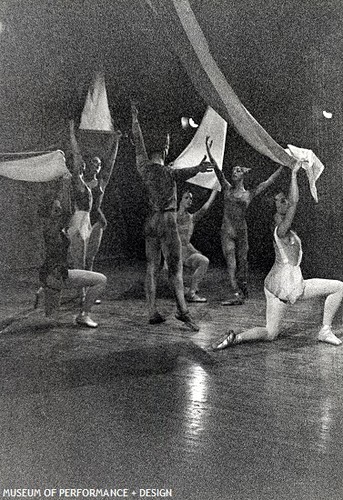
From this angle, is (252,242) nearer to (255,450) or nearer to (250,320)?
(250,320)

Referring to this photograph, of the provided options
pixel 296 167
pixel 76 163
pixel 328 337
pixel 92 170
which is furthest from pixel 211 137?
pixel 328 337

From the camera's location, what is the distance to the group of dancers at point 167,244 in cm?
353

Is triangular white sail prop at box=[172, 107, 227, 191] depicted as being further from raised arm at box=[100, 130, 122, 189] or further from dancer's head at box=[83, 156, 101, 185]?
dancer's head at box=[83, 156, 101, 185]

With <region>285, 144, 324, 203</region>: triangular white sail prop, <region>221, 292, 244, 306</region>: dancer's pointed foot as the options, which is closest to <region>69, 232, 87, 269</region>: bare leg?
<region>221, 292, 244, 306</region>: dancer's pointed foot

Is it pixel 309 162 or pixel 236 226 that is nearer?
pixel 309 162

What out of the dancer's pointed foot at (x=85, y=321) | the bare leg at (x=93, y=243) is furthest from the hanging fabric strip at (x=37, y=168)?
the dancer's pointed foot at (x=85, y=321)

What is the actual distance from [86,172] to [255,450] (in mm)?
3303

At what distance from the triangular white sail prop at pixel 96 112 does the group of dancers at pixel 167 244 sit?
199mm

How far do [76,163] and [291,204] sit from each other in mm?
1919

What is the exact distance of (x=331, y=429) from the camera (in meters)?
2.21

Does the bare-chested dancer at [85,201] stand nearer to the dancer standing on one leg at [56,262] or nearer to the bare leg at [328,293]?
the dancer standing on one leg at [56,262]

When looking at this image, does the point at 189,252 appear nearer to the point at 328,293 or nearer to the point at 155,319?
the point at 155,319

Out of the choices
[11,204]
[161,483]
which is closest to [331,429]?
[161,483]

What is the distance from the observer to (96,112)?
15.0 ft
